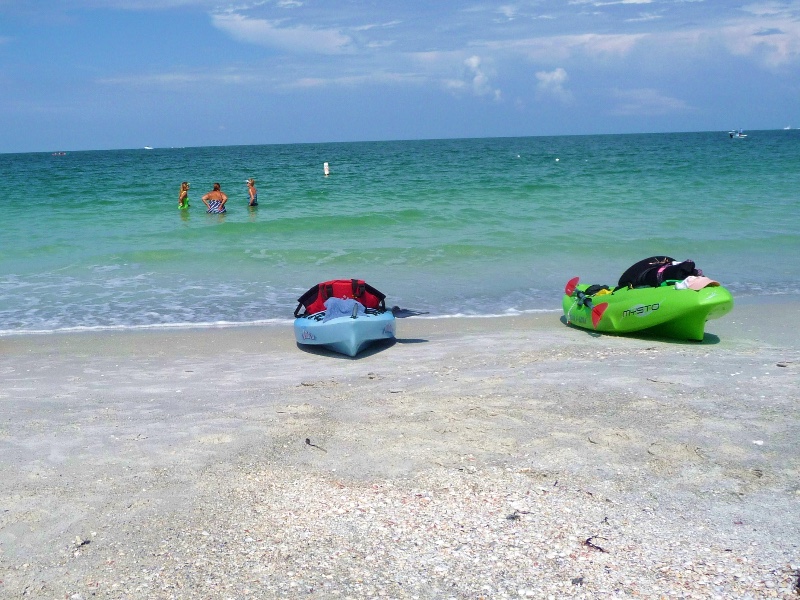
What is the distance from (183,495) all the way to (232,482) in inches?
11.0

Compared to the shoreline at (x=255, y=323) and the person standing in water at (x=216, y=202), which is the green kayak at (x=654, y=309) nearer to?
the shoreline at (x=255, y=323)

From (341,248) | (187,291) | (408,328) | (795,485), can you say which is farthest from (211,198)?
(795,485)

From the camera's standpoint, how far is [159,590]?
3.35 metres

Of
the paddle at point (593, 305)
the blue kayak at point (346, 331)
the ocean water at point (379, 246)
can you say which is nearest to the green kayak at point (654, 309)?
the paddle at point (593, 305)

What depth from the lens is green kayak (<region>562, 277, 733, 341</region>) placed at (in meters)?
7.80

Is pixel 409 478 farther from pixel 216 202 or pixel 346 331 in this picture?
pixel 216 202

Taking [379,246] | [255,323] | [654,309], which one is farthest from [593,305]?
[379,246]

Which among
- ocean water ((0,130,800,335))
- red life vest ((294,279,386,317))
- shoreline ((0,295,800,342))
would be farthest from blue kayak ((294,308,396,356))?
ocean water ((0,130,800,335))

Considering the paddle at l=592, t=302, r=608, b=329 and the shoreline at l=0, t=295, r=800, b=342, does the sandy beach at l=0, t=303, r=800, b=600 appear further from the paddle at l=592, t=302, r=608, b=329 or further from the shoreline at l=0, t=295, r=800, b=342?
the shoreline at l=0, t=295, r=800, b=342

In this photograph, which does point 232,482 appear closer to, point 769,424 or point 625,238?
point 769,424

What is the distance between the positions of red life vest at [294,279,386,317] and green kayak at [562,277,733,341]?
230cm

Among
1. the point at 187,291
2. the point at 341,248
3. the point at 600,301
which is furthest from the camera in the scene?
the point at 341,248

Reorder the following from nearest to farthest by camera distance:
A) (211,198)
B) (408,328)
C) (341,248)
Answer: (408,328) < (341,248) < (211,198)

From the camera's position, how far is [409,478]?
4453mm
